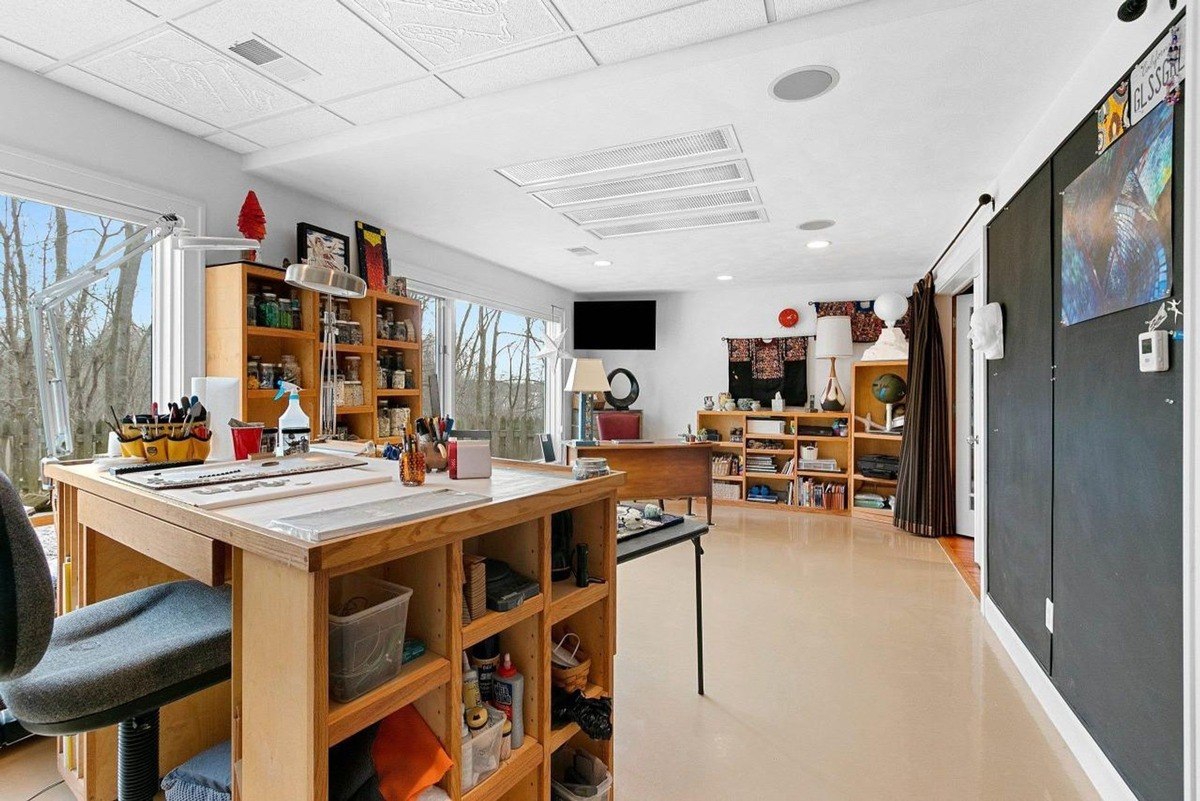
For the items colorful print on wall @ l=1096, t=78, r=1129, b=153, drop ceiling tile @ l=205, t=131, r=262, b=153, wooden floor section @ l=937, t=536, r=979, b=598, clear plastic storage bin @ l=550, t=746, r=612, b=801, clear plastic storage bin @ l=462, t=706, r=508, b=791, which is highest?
drop ceiling tile @ l=205, t=131, r=262, b=153

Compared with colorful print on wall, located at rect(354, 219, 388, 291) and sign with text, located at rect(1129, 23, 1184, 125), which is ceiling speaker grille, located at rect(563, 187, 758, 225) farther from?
sign with text, located at rect(1129, 23, 1184, 125)

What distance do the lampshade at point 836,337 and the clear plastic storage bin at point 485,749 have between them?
5347 millimetres

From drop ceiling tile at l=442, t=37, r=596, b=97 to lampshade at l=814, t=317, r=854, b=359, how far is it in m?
4.29

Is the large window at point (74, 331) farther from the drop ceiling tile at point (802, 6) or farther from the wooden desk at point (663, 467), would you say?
the wooden desk at point (663, 467)

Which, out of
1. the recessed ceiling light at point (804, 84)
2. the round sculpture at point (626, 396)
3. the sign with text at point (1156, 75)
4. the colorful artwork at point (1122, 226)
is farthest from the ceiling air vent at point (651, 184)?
the round sculpture at point (626, 396)

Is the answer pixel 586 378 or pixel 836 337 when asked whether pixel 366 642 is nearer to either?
pixel 586 378

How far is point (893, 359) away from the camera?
5.41 meters

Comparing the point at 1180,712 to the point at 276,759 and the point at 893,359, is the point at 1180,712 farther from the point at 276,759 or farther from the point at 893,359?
the point at 893,359

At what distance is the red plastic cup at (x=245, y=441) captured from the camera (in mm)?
1809

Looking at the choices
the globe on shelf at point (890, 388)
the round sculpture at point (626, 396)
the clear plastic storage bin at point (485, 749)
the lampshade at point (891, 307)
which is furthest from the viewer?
the round sculpture at point (626, 396)

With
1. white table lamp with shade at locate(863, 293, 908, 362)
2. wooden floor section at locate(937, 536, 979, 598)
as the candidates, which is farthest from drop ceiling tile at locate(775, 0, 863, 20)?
white table lamp with shade at locate(863, 293, 908, 362)

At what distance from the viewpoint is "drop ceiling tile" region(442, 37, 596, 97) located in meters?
2.22

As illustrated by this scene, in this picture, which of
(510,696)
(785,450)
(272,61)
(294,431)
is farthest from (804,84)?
(785,450)

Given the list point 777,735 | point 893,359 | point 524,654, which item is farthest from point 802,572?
point 524,654
